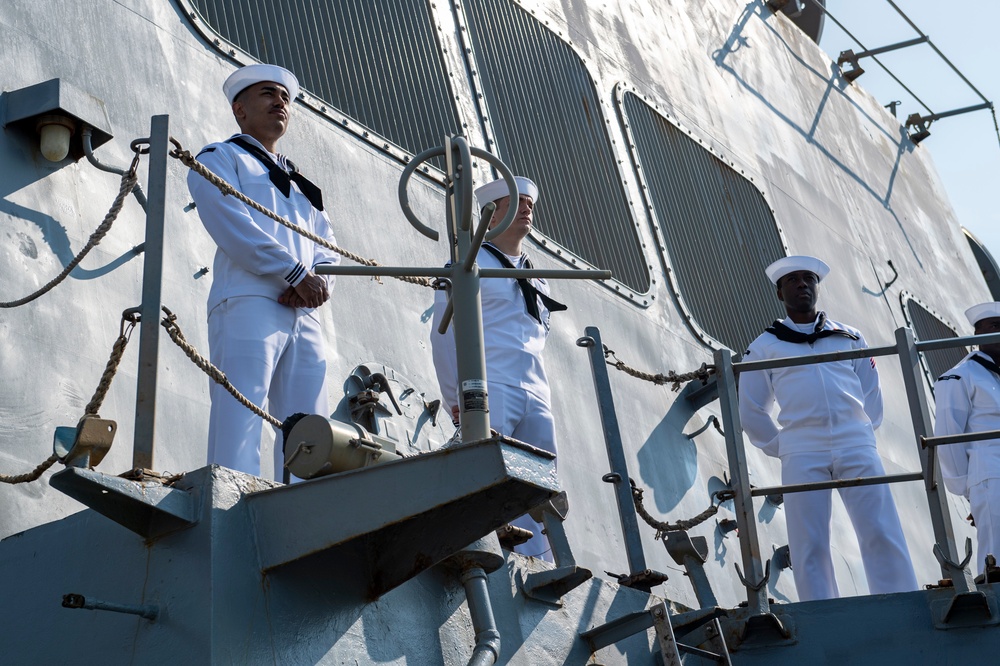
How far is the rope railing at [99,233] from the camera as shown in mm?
2949

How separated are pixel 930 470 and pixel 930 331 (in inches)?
245

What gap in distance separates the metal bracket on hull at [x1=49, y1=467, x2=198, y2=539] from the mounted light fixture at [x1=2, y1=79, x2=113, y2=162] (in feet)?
4.71

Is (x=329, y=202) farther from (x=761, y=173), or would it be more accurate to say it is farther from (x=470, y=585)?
(x=761, y=173)

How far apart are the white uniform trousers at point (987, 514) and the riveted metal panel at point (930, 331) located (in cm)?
412

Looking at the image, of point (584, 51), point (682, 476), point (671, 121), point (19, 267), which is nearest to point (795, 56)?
point (671, 121)

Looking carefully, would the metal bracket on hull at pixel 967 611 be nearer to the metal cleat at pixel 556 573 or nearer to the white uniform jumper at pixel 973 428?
the metal cleat at pixel 556 573

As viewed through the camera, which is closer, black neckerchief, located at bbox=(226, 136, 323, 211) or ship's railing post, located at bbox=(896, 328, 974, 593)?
black neckerchief, located at bbox=(226, 136, 323, 211)

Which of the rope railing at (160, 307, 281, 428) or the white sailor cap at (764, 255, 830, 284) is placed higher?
the white sailor cap at (764, 255, 830, 284)

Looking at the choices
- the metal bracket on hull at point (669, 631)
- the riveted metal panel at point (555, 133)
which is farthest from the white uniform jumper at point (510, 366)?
the riveted metal panel at point (555, 133)

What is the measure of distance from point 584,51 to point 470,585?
4.44m

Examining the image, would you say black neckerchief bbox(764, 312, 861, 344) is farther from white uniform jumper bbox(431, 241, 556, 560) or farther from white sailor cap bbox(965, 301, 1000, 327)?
white sailor cap bbox(965, 301, 1000, 327)

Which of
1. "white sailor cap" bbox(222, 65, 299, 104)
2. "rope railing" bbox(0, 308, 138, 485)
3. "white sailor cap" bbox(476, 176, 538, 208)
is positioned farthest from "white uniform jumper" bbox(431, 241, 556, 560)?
"rope railing" bbox(0, 308, 138, 485)

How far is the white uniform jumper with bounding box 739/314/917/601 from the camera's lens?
4375mm

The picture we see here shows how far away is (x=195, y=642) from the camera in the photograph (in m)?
2.33
